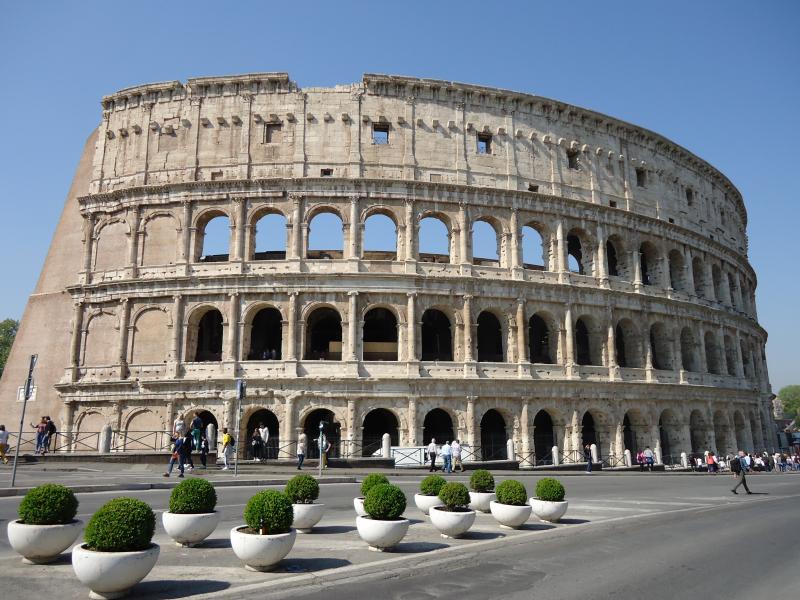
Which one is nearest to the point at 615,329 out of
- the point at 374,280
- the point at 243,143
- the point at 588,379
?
the point at 588,379

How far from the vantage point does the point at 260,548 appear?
278 inches

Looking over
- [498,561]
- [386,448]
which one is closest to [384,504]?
[498,561]

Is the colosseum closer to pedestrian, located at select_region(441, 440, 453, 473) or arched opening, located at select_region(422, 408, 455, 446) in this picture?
arched opening, located at select_region(422, 408, 455, 446)

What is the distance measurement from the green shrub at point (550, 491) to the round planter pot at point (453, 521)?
2.28m

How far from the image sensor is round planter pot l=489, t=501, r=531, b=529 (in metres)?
10.2

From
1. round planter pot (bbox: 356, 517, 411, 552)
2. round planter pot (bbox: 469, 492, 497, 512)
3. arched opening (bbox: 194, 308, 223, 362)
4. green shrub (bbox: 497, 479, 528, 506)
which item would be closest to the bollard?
arched opening (bbox: 194, 308, 223, 362)

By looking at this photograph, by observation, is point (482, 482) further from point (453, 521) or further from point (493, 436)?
point (493, 436)

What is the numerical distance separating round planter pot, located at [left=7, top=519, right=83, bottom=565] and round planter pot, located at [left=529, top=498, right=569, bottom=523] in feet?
25.7

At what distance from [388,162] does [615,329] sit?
51.5ft

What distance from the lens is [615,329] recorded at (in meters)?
32.1

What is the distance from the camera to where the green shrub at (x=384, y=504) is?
8.38 meters

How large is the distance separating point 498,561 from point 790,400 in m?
154

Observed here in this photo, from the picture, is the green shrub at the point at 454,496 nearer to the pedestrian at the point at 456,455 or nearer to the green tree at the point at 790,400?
the pedestrian at the point at 456,455

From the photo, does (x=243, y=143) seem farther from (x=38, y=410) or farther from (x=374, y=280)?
(x=38, y=410)
